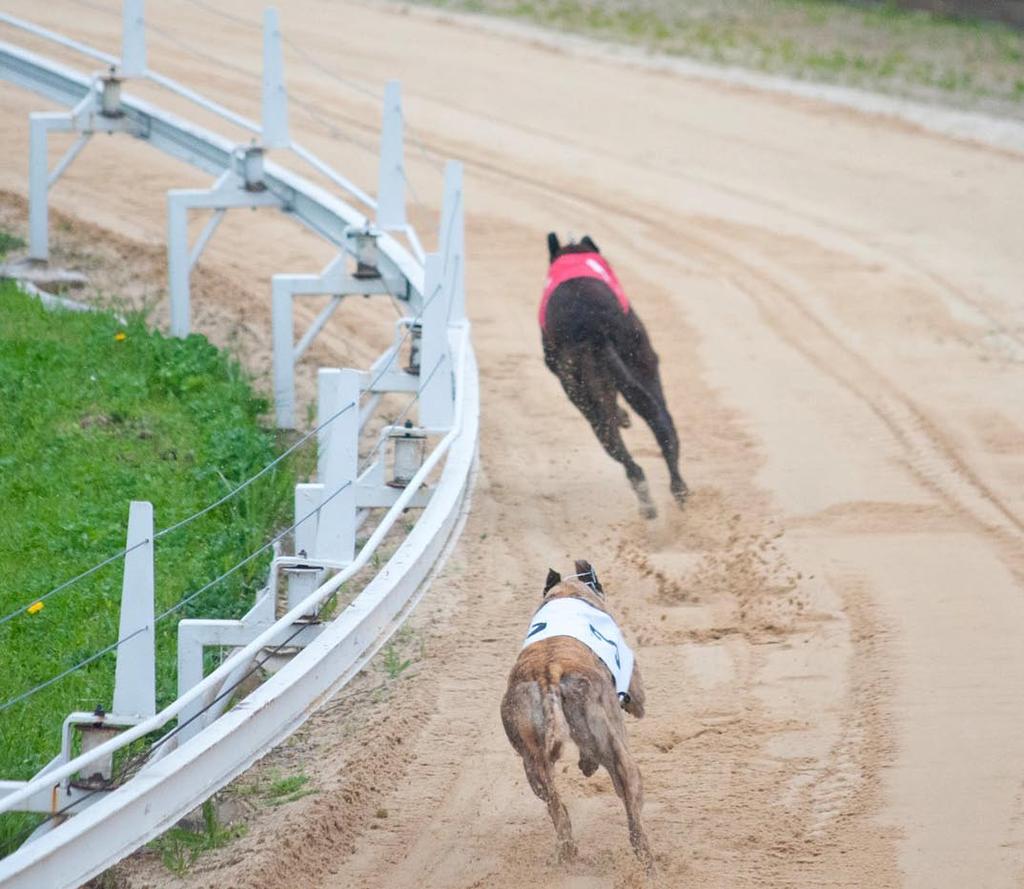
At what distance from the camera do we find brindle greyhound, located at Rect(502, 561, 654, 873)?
4762 mm

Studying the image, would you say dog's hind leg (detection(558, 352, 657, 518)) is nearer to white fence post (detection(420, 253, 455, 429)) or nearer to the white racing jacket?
white fence post (detection(420, 253, 455, 429))

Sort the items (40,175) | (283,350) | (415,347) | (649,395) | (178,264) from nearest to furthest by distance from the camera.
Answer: (415,347) < (649,395) < (283,350) < (178,264) < (40,175)

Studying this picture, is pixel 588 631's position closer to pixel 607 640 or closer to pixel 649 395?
pixel 607 640

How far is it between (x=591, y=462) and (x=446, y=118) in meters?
7.09

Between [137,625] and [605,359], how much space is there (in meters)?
3.84

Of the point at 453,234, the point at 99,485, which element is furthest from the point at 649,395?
the point at 99,485

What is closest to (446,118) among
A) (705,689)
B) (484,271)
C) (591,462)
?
(484,271)

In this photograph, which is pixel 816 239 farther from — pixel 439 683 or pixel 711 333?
pixel 439 683

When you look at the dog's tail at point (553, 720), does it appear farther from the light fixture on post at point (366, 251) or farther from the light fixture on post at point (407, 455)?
the light fixture on post at point (366, 251)

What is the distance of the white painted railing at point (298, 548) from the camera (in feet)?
13.9

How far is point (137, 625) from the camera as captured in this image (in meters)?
4.51

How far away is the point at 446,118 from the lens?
15.3 meters

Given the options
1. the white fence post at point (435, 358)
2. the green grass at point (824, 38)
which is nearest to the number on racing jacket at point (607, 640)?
the white fence post at point (435, 358)

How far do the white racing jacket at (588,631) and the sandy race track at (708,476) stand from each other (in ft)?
1.77
